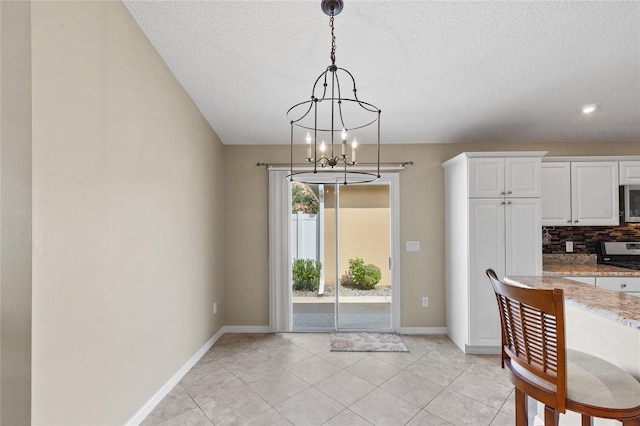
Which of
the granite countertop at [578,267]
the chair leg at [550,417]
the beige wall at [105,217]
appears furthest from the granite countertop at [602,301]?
the beige wall at [105,217]

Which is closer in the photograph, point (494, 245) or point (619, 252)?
point (494, 245)

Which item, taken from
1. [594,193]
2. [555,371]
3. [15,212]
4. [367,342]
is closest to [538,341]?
[555,371]

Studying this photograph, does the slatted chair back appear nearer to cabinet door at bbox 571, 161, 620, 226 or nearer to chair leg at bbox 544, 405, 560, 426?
chair leg at bbox 544, 405, 560, 426

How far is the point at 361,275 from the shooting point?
3848 millimetres

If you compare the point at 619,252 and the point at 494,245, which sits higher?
the point at 494,245

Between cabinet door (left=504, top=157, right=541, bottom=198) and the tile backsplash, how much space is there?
32.1 inches

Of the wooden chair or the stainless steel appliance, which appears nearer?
the wooden chair

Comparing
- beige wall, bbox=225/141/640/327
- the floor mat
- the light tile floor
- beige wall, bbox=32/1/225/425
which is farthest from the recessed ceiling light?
beige wall, bbox=32/1/225/425

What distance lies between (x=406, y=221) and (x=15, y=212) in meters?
Result: 3.41

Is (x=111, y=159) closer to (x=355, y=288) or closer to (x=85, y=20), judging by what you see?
(x=85, y=20)

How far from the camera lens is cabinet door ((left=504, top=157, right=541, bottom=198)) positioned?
3045mm

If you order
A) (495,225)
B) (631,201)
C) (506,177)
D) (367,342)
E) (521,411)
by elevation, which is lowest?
(367,342)

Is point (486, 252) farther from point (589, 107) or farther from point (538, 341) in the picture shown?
point (538, 341)

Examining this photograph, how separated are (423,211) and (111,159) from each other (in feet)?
10.5
